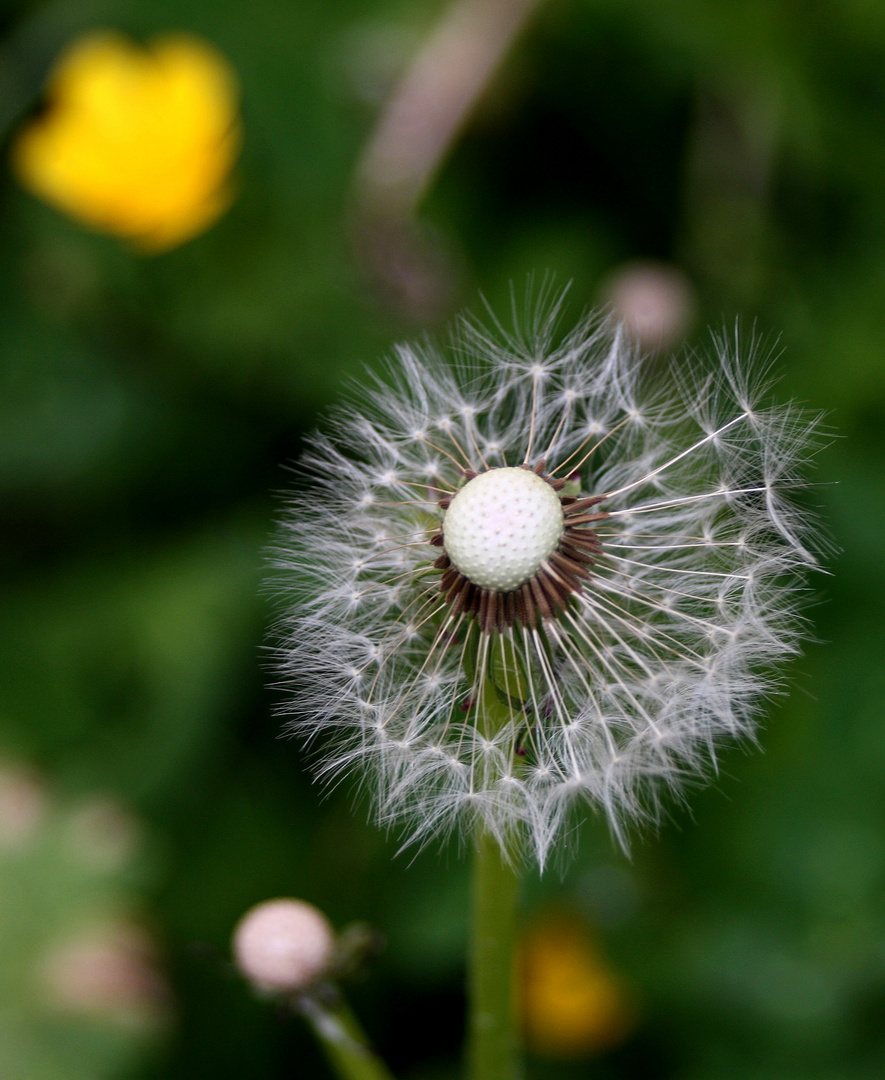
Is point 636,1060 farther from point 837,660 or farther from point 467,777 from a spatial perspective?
point 467,777

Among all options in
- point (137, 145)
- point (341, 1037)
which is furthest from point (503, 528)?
point (137, 145)

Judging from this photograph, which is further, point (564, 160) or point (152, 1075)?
point (564, 160)

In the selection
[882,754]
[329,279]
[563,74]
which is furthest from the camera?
[563,74]

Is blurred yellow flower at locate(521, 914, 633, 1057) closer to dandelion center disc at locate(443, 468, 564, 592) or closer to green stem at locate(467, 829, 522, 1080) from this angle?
green stem at locate(467, 829, 522, 1080)

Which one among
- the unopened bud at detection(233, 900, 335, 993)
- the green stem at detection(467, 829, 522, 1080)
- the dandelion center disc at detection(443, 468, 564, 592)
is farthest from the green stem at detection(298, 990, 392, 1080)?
the dandelion center disc at detection(443, 468, 564, 592)

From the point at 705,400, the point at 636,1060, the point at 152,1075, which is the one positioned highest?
the point at 705,400

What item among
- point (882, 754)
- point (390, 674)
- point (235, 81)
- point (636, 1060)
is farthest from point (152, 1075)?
point (235, 81)
